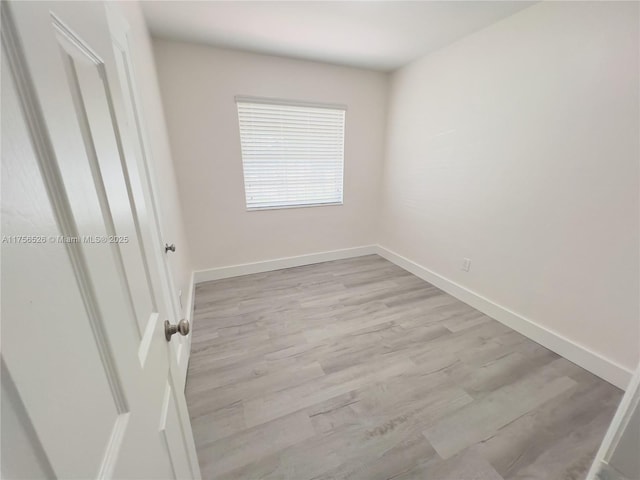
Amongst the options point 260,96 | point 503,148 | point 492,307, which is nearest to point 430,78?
point 503,148

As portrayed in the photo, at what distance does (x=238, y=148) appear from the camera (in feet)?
8.93

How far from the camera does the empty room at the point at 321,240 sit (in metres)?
0.32

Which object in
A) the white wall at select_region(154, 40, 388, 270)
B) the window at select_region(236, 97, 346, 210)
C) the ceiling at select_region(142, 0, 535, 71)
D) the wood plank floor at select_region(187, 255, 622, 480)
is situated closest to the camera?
the wood plank floor at select_region(187, 255, 622, 480)

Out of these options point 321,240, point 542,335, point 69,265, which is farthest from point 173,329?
point 321,240

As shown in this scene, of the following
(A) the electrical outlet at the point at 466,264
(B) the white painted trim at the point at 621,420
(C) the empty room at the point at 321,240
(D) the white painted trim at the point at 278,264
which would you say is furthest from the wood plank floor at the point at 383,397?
(B) the white painted trim at the point at 621,420

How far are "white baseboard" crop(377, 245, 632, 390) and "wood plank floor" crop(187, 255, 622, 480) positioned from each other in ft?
0.26

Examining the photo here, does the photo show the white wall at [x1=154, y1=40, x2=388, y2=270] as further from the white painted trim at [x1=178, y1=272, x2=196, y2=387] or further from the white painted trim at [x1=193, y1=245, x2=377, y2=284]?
the white painted trim at [x1=178, y1=272, x2=196, y2=387]

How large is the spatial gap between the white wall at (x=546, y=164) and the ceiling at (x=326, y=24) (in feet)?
0.96

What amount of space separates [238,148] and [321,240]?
60.4 inches

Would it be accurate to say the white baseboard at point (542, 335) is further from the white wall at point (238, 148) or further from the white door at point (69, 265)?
the white door at point (69, 265)

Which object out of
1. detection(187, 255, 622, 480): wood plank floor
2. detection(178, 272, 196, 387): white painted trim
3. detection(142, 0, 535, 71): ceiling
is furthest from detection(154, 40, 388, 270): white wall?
detection(187, 255, 622, 480): wood plank floor

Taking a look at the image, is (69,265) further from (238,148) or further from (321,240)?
(321,240)

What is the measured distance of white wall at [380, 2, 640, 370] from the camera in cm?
Result: 149

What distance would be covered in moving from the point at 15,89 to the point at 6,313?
23 centimetres
